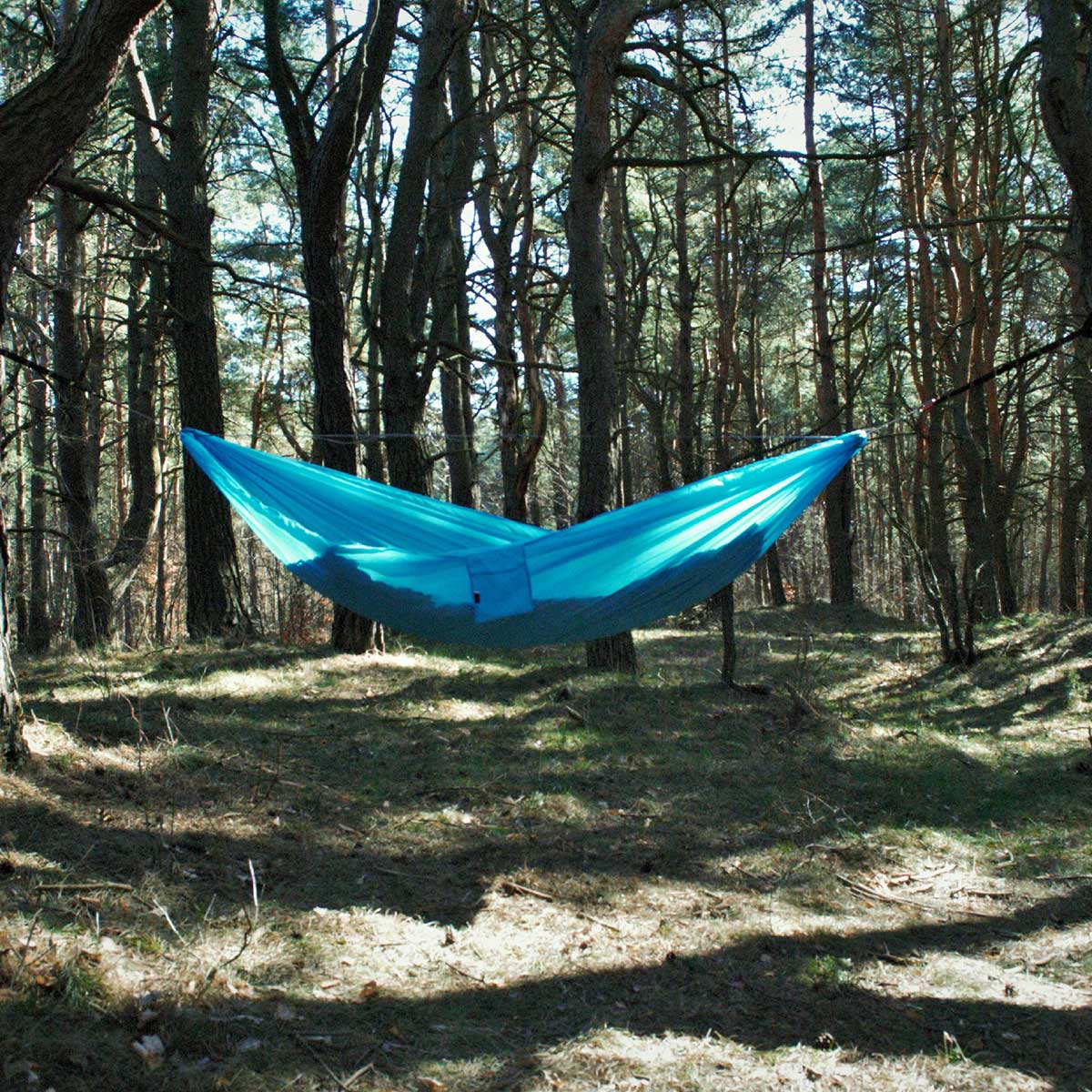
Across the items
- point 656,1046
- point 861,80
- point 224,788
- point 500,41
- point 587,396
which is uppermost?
point 500,41

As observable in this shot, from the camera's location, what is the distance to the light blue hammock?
3.19 m

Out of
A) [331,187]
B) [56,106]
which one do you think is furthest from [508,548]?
[331,187]

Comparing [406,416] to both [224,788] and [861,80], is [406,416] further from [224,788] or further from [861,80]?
[861,80]

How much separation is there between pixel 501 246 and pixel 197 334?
293 centimetres

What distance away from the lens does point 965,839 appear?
11.5 ft

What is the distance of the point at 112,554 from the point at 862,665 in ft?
15.5

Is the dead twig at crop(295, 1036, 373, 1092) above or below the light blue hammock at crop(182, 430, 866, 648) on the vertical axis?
below

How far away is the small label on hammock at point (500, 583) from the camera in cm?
317

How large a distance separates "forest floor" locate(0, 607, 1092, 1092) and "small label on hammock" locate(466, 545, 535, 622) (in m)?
0.75

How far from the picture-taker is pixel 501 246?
7441mm

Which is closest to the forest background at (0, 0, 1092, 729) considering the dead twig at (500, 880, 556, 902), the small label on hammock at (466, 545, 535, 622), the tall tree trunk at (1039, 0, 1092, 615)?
the tall tree trunk at (1039, 0, 1092, 615)

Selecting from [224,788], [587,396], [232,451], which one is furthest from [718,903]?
[587,396]

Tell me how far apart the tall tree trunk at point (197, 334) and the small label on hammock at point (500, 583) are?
8.32 feet

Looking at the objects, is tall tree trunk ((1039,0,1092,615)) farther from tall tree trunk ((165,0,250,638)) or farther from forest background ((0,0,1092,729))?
tall tree trunk ((165,0,250,638))
